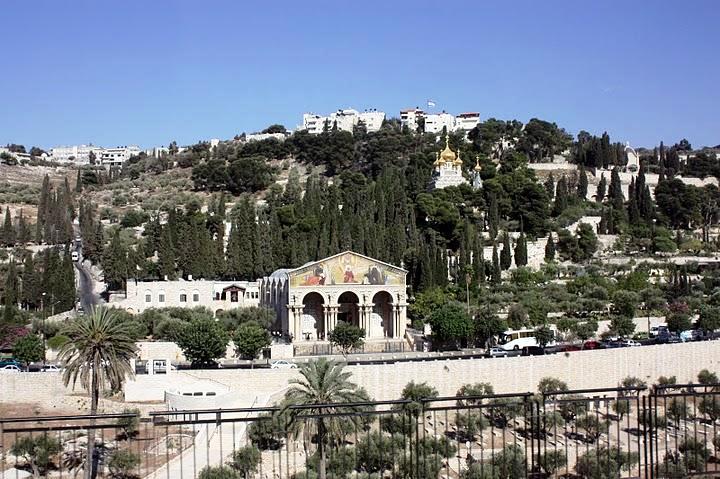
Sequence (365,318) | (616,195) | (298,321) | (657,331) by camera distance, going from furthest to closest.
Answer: (616,195), (365,318), (298,321), (657,331)

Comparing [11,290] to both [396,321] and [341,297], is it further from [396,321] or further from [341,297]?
[396,321]

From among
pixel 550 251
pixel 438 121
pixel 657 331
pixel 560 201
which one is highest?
pixel 438 121

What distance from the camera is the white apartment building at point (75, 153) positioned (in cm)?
14609

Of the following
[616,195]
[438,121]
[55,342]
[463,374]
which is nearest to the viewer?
[463,374]

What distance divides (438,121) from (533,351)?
68403 millimetres

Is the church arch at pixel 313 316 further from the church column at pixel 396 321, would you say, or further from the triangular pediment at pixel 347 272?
the church column at pixel 396 321

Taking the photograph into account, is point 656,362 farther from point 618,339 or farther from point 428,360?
point 428,360

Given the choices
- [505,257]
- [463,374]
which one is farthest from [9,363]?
[505,257]

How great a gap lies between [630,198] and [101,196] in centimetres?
5403

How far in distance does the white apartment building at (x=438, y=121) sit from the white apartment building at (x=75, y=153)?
203 ft

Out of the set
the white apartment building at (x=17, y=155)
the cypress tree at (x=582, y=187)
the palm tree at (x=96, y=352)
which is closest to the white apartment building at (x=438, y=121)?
the cypress tree at (x=582, y=187)

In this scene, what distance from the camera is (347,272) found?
1714 inches

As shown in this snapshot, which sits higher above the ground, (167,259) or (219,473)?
(167,259)

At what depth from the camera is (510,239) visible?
55688 mm
